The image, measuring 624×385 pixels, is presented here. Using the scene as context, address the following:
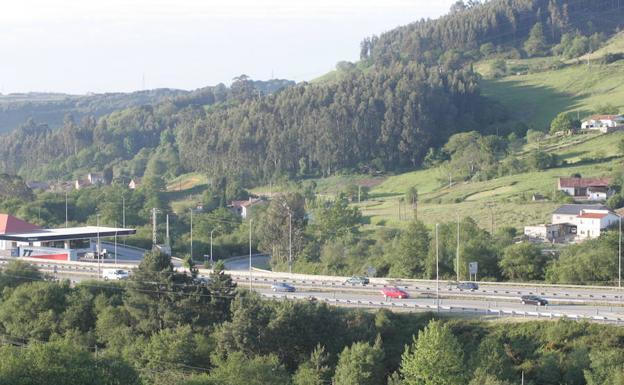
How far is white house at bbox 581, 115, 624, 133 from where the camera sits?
3155 inches

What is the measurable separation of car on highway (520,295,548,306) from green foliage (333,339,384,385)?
706 cm

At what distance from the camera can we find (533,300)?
32906 millimetres

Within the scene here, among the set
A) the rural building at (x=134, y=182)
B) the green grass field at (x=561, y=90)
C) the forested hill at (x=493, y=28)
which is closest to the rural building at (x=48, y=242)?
the rural building at (x=134, y=182)

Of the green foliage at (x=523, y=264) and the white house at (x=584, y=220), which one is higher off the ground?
the white house at (x=584, y=220)

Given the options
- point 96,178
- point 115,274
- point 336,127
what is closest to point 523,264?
point 115,274

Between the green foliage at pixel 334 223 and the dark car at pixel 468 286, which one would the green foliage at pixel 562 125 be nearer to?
the green foliage at pixel 334 223

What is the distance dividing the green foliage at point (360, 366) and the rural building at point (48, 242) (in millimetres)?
26509

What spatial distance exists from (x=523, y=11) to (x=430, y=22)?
12614 mm

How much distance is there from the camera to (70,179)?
106875mm

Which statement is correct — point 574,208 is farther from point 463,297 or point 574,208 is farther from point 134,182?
point 134,182

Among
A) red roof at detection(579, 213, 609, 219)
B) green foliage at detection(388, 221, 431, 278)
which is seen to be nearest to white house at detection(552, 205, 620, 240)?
red roof at detection(579, 213, 609, 219)

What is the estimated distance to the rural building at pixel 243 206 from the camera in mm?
69500

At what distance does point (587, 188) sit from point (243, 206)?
2364 cm

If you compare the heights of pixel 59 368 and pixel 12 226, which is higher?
pixel 12 226
